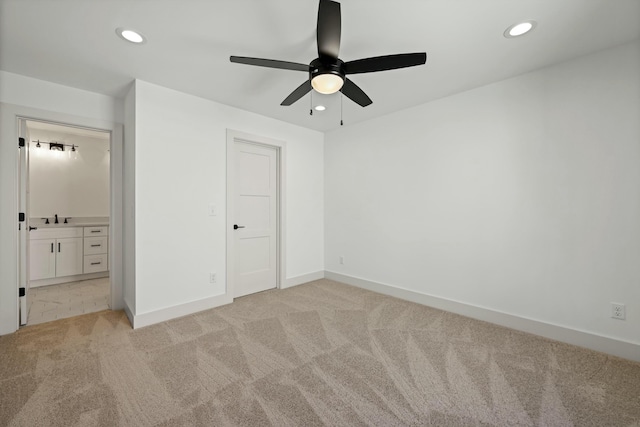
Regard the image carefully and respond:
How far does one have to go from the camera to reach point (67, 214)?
4.71m

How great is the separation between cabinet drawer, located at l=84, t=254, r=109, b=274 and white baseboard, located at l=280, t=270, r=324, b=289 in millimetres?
3196

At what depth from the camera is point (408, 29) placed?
6.58 feet

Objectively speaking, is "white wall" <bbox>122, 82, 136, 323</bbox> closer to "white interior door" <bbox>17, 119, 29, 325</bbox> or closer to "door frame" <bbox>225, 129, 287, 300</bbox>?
"white interior door" <bbox>17, 119, 29, 325</bbox>

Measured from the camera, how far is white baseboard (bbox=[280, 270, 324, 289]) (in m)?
4.11

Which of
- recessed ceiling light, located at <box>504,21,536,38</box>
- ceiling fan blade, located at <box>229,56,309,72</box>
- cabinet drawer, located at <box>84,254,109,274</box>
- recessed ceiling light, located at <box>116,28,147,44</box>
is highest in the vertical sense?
recessed ceiling light, located at <box>116,28,147,44</box>

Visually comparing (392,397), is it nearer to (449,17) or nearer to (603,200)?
(603,200)

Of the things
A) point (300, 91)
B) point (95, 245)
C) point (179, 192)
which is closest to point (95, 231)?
point (95, 245)

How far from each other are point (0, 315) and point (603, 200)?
5.53 m

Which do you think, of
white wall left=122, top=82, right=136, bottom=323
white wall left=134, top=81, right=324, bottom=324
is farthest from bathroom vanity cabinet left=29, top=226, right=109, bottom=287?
white wall left=134, top=81, right=324, bottom=324

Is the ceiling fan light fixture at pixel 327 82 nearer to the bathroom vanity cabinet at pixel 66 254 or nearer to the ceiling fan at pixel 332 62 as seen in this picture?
the ceiling fan at pixel 332 62

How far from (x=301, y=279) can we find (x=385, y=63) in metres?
3.33

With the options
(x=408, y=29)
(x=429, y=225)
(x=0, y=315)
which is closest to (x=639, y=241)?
(x=429, y=225)

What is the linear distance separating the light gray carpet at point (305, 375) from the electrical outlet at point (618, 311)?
1.11 ft

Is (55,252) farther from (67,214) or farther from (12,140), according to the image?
(12,140)
